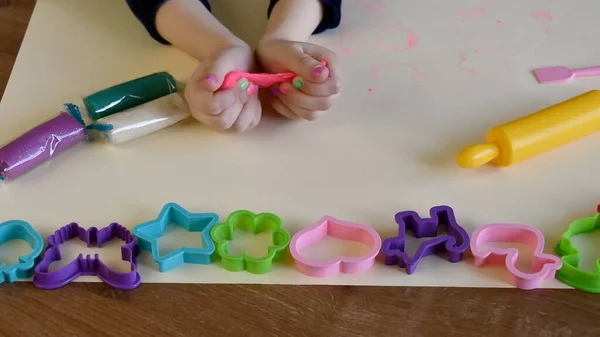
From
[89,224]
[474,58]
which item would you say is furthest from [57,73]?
[474,58]

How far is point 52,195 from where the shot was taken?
0.69 m

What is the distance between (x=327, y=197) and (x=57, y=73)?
0.35 metres

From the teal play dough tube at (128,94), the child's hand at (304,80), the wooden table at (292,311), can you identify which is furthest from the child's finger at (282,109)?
the wooden table at (292,311)

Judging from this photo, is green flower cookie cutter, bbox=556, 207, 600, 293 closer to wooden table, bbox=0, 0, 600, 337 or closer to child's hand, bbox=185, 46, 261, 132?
wooden table, bbox=0, 0, 600, 337

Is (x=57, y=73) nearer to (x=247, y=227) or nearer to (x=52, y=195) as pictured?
(x=52, y=195)

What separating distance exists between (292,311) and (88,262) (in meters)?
0.18

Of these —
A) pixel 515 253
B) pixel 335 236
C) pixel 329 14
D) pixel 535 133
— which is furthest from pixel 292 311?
pixel 329 14

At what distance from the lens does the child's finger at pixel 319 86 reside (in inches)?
28.2

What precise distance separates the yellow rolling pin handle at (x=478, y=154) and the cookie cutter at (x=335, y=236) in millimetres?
126

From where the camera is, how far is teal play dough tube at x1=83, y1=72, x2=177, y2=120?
2.47 feet

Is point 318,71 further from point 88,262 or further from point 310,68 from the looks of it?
point 88,262

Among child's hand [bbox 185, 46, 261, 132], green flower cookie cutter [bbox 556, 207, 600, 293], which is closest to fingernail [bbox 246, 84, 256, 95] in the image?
child's hand [bbox 185, 46, 261, 132]

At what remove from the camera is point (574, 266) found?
618 mm

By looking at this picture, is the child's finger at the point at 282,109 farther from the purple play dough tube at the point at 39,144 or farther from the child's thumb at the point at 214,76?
the purple play dough tube at the point at 39,144
